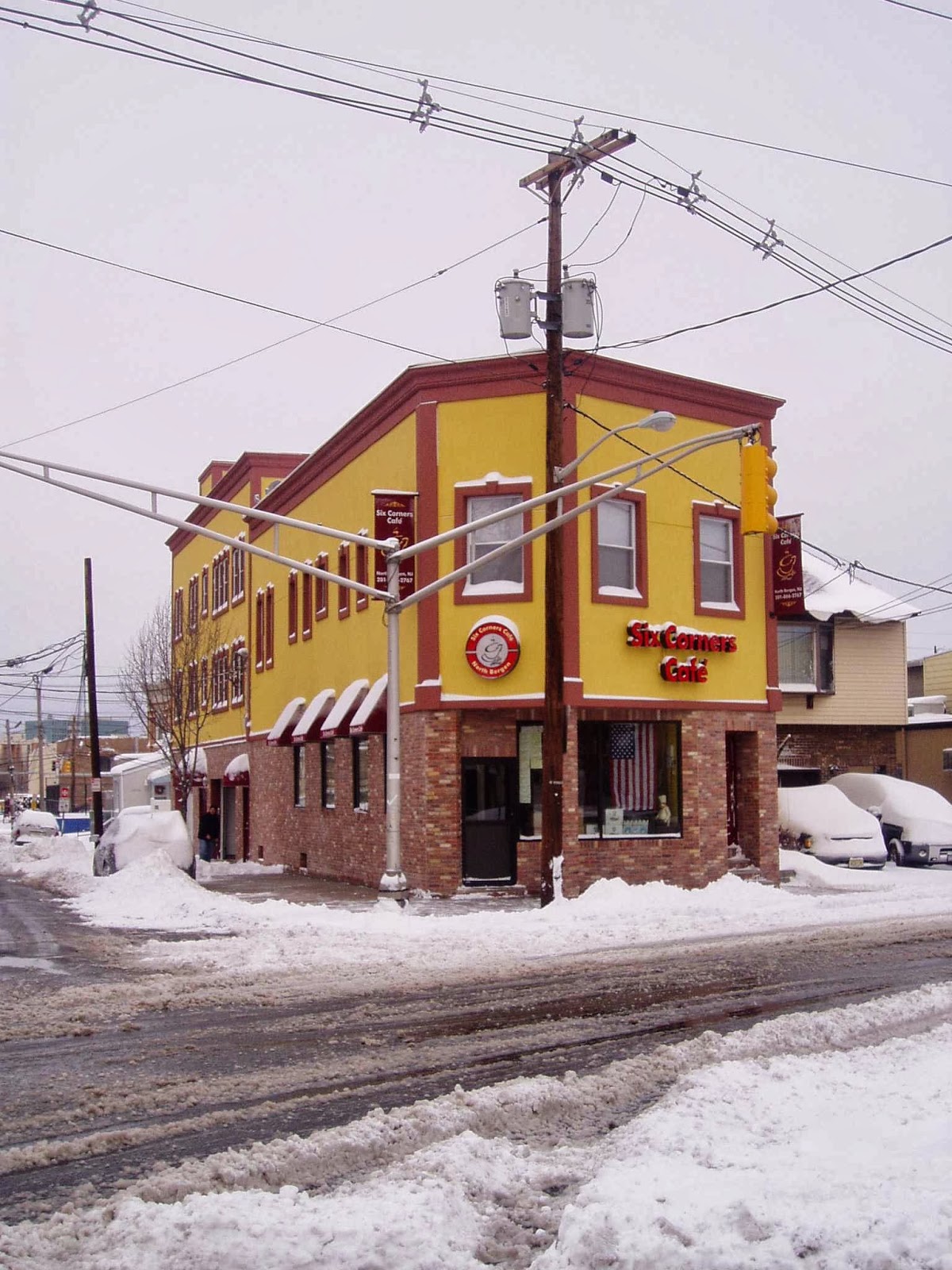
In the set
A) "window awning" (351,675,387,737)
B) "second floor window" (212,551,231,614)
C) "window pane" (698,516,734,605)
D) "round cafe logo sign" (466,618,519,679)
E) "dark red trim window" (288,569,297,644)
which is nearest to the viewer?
"round cafe logo sign" (466,618,519,679)

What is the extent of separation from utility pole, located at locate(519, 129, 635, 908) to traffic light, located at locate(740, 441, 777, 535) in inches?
161

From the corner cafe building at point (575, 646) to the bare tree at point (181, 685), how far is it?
44.2 ft

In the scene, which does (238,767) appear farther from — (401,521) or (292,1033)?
(292,1033)

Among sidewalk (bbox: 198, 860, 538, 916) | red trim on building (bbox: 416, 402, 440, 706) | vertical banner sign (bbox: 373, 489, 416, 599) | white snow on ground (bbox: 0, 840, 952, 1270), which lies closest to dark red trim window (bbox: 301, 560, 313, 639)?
sidewalk (bbox: 198, 860, 538, 916)

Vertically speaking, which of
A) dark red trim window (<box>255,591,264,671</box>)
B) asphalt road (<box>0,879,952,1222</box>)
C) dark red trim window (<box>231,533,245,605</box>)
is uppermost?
dark red trim window (<box>231,533,245,605</box>)

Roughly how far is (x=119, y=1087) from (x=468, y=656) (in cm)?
1513

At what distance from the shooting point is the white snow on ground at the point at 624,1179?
5.16 meters

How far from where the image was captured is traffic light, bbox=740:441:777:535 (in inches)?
632

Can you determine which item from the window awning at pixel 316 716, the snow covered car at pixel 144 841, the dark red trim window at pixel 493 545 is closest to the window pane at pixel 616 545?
the dark red trim window at pixel 493 545

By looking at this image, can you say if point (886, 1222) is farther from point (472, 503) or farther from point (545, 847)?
point (472, 503)

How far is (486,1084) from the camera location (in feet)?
27.6

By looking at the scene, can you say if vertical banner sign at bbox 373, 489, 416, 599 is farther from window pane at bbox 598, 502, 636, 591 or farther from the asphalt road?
the asphalt road

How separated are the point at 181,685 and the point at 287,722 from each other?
11062 millimetres

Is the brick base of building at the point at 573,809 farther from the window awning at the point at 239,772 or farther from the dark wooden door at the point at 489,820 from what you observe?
the window awning at the point at 239,772
